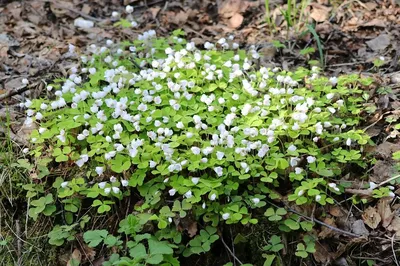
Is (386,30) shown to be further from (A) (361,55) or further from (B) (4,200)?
(B) (4,200)

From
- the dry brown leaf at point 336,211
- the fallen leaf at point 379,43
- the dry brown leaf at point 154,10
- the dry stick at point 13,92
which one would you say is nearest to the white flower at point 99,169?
the dry stick at point 13,92

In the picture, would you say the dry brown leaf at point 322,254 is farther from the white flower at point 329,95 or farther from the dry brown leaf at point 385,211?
the white flower at point 329,95

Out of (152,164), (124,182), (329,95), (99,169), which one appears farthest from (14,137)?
(329,95)

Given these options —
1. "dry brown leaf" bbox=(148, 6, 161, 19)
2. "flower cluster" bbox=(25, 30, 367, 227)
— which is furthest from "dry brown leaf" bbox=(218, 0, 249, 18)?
"flower cluster" bbox=(25, 30, 367, 227)

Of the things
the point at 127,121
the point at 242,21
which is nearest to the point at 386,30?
the point at 242,21

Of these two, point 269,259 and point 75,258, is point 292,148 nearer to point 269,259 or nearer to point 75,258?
point 269,259
